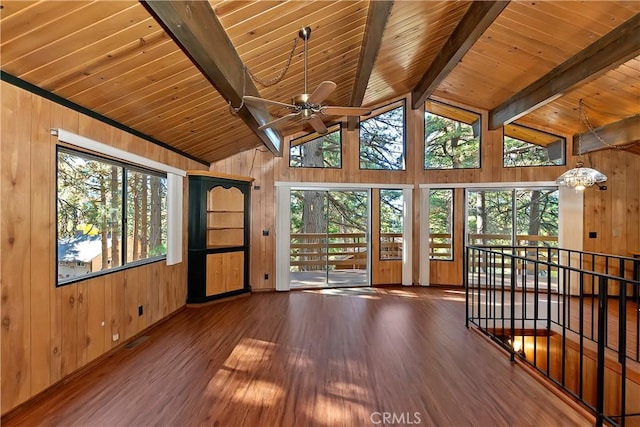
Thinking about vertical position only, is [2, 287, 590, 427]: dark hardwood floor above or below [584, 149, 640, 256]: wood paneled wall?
below

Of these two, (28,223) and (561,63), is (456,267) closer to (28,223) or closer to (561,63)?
(561,63)

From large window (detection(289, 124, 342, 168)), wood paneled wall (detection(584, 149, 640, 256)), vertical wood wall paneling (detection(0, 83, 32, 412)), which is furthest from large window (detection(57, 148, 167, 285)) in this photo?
wood paneled wall (detection(584, 149, 640, 256))

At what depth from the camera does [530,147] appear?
5.95 m

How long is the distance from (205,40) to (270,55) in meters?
0.99

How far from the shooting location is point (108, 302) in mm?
3117

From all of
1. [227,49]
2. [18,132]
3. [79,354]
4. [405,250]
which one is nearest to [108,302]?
[79,354]

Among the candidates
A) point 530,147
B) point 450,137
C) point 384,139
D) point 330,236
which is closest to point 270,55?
point 384,139

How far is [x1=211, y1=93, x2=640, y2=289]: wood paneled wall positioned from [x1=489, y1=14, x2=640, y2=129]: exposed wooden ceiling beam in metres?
1.43

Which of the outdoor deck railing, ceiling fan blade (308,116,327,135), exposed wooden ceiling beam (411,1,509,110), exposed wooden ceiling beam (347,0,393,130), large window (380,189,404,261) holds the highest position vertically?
exposed wooden ceiling beam (411,1,509,110)

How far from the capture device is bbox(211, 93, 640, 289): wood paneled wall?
5449 mm

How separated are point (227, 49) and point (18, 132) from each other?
1603mm

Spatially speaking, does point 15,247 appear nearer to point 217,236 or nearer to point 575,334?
point 217,236

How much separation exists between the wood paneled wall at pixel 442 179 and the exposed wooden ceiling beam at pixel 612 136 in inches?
11.4
